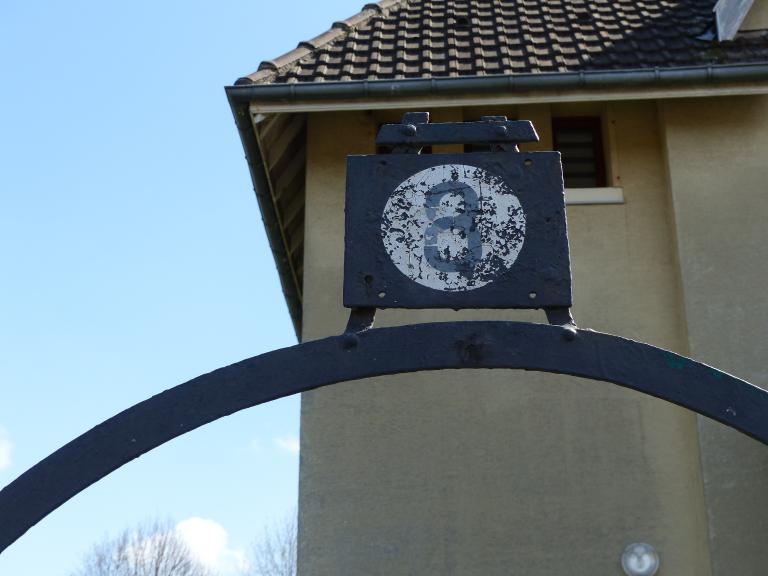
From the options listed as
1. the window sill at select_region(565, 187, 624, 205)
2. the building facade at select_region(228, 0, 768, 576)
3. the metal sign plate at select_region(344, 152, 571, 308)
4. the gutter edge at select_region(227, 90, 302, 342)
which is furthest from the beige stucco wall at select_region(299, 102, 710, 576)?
the metal sign plate at select_region(344, 152, 571, 308)

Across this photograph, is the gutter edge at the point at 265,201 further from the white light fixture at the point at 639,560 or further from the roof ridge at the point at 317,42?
the white light fixture at the point at 639,560


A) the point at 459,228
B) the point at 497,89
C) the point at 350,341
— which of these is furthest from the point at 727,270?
the point at 350,341

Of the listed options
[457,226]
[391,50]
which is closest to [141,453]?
[457,226]

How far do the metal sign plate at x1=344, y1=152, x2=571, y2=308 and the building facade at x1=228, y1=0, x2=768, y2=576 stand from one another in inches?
150

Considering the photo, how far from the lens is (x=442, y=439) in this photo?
8375 mm

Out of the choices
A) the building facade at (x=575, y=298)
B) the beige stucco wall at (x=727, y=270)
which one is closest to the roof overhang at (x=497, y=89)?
the building facade at (x=575, y=298)

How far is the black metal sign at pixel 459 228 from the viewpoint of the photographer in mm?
4645

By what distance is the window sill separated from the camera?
916 centimetres

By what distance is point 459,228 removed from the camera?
15.5 ft

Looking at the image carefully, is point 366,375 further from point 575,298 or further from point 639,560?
point 575,298

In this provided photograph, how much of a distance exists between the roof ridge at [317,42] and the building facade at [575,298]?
0.03 metres

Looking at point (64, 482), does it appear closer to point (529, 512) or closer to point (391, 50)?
point (529, 512)

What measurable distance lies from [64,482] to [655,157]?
6321mm

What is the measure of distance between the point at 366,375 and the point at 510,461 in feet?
13.3
